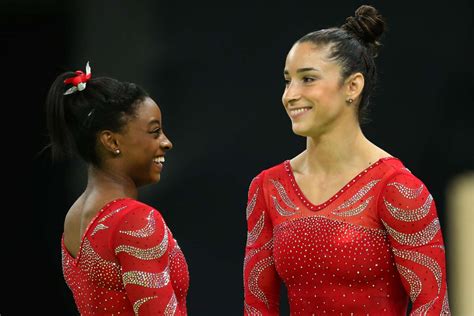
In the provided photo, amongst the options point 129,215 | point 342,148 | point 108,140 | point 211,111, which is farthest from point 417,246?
point 211,111

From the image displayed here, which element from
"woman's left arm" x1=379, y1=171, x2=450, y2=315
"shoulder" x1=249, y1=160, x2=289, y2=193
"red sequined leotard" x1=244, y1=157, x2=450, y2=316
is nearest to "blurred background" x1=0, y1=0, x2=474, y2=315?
"shoulder" x1=249, y1=160, x2=289, y2=193

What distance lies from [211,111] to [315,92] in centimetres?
180

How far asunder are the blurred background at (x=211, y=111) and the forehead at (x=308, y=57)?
5.40 feet

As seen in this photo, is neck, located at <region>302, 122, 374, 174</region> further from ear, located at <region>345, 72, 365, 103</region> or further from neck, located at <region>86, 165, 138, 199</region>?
neck, located at <region>86, 165, 138, 199</region>

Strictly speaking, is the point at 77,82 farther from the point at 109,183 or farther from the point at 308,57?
the point at 308,57

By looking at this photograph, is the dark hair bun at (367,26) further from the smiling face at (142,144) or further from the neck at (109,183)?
the neck at (109,183)

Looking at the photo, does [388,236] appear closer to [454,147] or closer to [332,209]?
[332,209]

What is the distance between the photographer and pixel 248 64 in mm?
4559

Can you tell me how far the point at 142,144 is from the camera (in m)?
2.83

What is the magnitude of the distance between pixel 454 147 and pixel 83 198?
213 cm

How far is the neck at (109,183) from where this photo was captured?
2783 mm

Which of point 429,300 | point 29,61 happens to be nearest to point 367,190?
point 429,300

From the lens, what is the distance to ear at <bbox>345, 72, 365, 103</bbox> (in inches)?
112

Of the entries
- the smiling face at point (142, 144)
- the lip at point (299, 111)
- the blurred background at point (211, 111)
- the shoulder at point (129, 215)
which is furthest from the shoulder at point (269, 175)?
the blurred background at point (211, 111)
